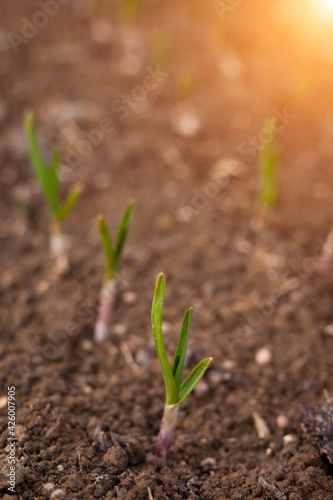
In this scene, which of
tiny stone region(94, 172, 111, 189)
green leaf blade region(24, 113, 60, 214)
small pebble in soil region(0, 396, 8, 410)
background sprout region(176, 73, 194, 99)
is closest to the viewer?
small pebble in soil region(0, 396, 8, 410)

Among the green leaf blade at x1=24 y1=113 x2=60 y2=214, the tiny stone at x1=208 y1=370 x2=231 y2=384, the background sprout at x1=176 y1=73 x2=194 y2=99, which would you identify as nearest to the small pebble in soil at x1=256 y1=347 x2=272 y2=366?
the tiny stone at x1=208 y1=370 x2=231 y2=384

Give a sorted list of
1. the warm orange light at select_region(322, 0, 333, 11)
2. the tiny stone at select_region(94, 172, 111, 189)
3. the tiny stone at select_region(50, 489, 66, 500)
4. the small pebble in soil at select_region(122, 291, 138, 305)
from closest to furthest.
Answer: the tiny stone at select_region(50, 489, 66, 500), the small pebble in soil at select_region(122, 291, 138, 305), the tiny stone at select_region(94, 172, 111, 189), the warm orange light at select_region(322, 0, 333, 11)

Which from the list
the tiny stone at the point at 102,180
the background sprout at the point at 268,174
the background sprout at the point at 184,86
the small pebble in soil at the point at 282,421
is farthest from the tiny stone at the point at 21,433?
the background sprout at the point at 184,86

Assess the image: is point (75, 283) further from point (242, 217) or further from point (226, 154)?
point (226, 154)

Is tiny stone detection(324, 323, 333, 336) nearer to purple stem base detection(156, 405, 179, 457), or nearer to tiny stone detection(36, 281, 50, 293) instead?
purple stem base detection(156, 405, 179, 457)

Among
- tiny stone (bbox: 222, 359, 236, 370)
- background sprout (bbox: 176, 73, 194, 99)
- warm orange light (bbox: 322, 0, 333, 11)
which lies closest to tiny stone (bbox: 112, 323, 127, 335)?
tiny stone (bbox: 222, 359, 236, 370)

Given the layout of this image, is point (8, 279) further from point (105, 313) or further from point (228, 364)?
point (228, 364)

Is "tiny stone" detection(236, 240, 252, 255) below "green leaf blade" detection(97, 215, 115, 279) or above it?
below

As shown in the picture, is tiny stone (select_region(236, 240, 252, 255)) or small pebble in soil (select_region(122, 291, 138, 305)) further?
tiny stone (select_region(236, 240, 252, 255))

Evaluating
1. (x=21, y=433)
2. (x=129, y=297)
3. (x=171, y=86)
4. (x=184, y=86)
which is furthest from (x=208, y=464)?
(x=171, y=86)

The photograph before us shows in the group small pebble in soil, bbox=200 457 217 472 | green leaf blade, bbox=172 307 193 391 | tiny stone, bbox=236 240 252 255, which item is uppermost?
green leaf blade, bbox=172 307 193 391

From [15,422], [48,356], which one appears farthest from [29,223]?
[15,422]
